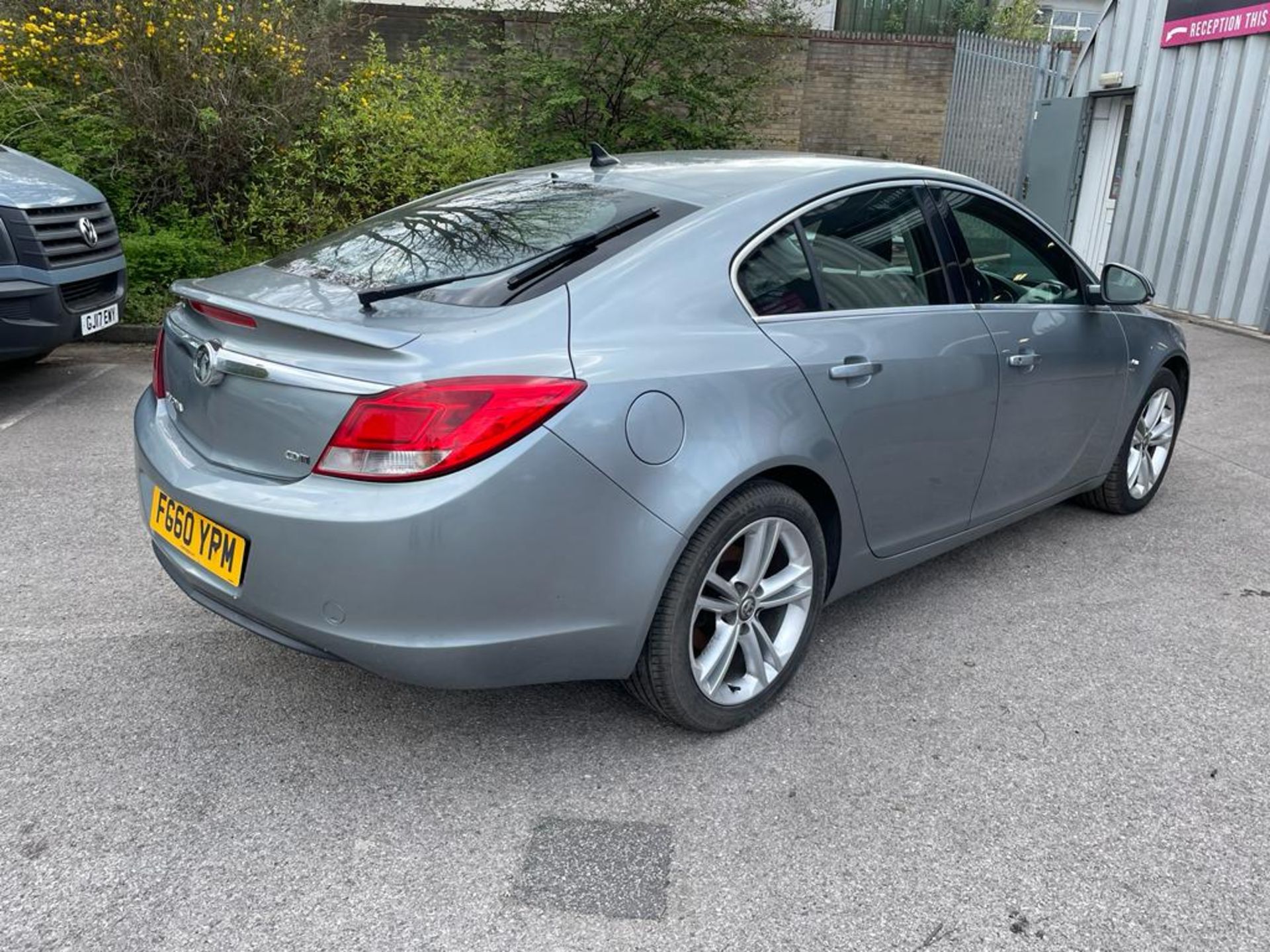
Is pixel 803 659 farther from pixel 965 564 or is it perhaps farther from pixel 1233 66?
pixel 1233 66

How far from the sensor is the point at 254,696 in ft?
9.86

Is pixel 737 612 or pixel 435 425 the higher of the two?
pixel 435 425

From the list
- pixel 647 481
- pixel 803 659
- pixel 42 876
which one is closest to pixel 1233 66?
pixel 803 659

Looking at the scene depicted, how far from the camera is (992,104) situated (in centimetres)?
1459

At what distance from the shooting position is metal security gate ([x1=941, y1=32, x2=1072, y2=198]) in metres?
14.2

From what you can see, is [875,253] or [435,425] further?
[875,253]

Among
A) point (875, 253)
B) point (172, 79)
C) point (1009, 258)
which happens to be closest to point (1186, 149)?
point (1009, 258)

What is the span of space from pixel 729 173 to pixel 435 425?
1.45 m

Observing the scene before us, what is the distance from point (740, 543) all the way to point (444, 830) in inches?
40.6

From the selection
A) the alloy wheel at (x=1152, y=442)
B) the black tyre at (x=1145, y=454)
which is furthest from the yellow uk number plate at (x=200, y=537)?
the alloy wheel at (x=1152, y=442)

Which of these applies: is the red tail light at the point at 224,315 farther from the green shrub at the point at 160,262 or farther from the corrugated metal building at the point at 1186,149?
the corrugated metal building at the point at 1186,149

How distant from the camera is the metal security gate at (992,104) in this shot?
46.5 feet

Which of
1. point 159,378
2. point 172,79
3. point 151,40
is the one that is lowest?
point 159,378

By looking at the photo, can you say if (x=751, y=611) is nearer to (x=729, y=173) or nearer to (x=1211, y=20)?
(x=729, y=173)
